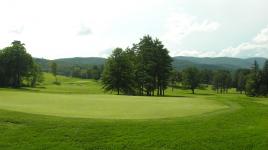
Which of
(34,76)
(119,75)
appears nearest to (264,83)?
(119,75)

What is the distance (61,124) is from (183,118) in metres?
6.19

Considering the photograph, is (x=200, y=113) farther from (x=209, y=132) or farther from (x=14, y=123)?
(x=14, y=123)

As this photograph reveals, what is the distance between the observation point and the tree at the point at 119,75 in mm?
70625

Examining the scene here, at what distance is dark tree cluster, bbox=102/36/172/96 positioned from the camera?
232ft


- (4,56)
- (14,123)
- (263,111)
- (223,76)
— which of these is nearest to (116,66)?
(4,56)

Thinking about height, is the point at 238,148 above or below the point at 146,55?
below

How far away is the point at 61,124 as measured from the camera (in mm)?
15930

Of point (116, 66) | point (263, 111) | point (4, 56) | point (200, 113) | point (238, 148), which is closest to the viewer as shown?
point (238, 148)

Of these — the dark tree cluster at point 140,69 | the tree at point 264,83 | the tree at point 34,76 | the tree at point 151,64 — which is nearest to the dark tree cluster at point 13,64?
the tree at point 34,76

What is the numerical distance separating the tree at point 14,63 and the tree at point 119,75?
25.7 meters

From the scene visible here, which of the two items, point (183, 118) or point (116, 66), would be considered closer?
point (183, 118)

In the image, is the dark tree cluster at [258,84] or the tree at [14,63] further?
the dark tree cluster at [258,84]

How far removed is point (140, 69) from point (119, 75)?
14.6ft

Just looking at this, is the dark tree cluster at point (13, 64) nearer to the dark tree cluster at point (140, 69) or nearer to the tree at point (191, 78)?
the dark tree cluster at point (140, 69)
